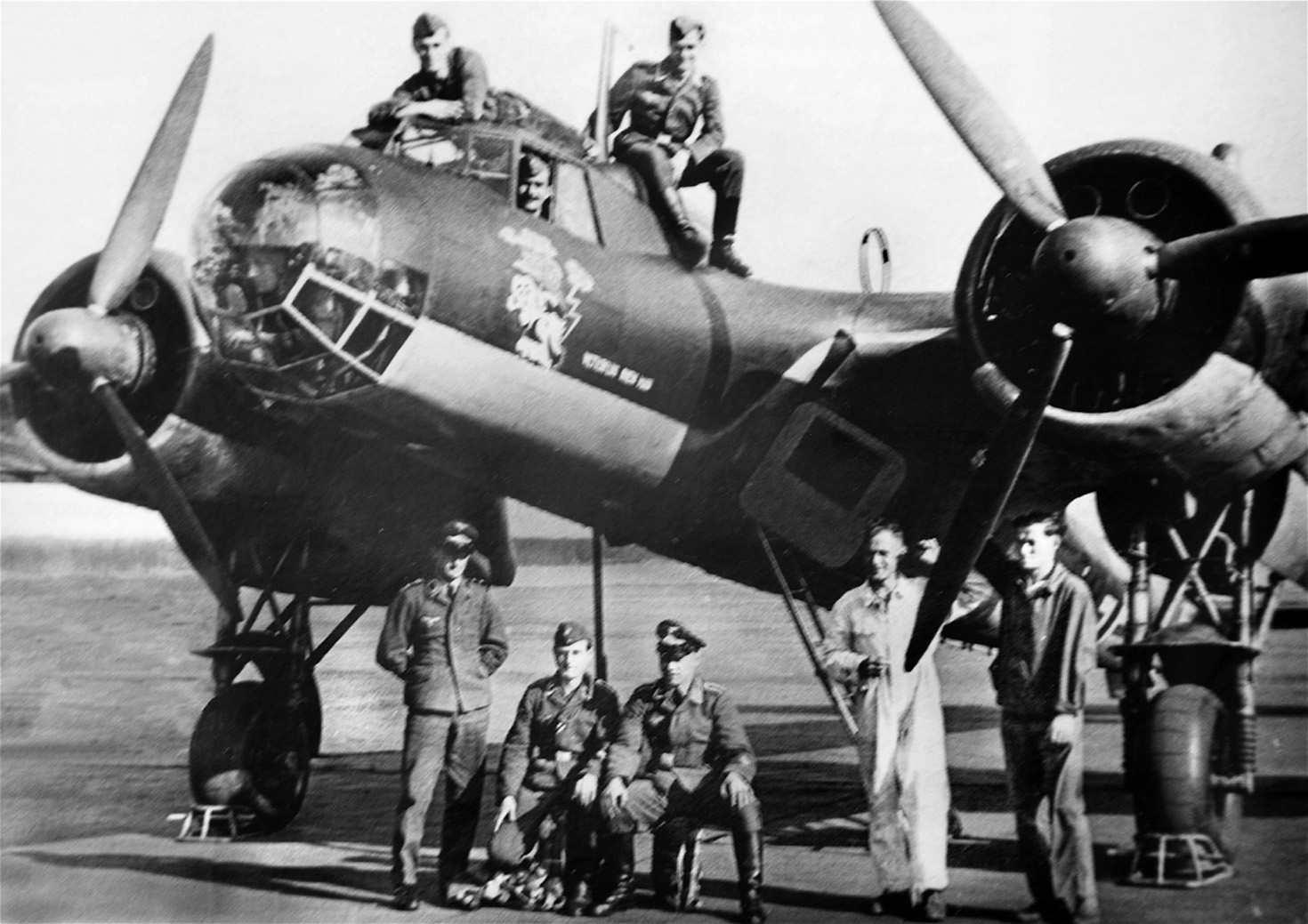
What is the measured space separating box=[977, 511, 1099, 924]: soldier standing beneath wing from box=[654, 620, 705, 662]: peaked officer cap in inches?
57.7

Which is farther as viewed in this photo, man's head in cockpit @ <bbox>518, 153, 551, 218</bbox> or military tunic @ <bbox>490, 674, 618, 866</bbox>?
man's head in cockpit @ <bbox>518, 153, 551, 218</bbox>

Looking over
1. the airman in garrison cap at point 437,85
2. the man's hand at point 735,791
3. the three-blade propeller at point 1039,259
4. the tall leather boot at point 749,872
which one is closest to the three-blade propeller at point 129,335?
the airman in garrison cap at point 437,85

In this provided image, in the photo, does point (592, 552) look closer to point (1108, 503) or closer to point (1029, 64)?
point (1108, 503)

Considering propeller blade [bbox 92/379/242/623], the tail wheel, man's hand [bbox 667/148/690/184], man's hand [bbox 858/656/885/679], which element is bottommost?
the tail wheel

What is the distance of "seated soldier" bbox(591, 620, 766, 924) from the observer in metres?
6.16

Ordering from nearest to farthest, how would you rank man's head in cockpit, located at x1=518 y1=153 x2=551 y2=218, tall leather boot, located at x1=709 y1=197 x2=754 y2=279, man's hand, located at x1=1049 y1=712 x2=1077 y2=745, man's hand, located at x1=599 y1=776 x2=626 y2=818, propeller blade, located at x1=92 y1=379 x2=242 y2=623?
man's hand, located at x1=1049 y1=712 x2=1077 y2=745 < man's hand, located at x1=599 y1=776 x2=626 y2=818 < man's head in cockpit, located at x1=518 y1=153 x2=551 y2=218 < propeller blade, located at x1=92 y1=379 x2=242 y2=623 < tall leather boot, located at x1=709 y1=197 x2=754 y2=279

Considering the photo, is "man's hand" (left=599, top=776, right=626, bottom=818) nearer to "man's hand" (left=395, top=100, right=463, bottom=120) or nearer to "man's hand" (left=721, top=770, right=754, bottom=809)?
"man's hand" (left=721, top=770, right=754, bottom=809)

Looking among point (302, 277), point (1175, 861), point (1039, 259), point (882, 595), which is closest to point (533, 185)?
point (302, 277)

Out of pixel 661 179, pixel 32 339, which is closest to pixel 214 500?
pixel 32 339

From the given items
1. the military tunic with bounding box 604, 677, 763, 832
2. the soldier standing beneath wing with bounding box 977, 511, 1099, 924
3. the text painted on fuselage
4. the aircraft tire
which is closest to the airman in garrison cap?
the text painted on fuselage

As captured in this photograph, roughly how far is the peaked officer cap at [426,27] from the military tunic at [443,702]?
301 cm

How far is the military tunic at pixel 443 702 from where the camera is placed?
6.46 m

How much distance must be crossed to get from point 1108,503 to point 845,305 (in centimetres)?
183

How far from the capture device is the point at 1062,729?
5758 mm
